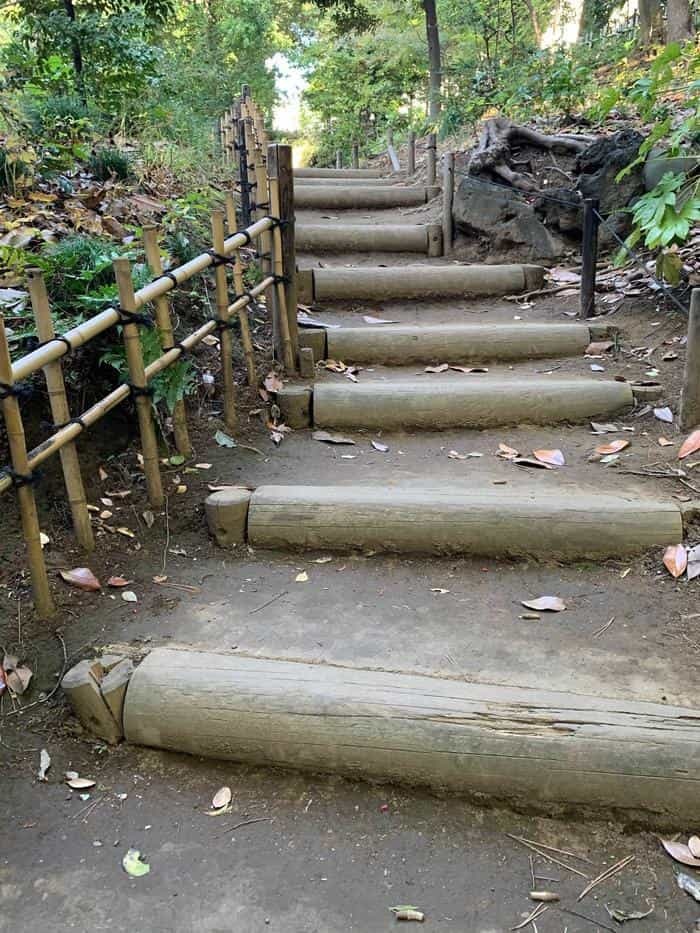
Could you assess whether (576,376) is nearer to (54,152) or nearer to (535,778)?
(535,778)

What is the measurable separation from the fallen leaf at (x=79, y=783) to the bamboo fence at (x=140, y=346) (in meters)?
0.58

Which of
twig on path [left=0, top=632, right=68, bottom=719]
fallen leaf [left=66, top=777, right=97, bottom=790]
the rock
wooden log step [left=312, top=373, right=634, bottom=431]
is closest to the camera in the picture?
fallen leaf [left=66, top=777, right=97, bottom=790]

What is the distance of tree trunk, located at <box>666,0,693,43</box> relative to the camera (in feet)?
30.5

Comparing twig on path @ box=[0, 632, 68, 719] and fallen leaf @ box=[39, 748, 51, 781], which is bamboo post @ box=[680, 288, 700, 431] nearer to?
twig on path @ box=[0, 632, 68, 719]

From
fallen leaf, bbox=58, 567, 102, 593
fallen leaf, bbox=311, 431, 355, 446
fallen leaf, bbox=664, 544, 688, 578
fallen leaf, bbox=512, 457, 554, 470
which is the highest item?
fallen leaf, bbox=311, 431, 355, 446

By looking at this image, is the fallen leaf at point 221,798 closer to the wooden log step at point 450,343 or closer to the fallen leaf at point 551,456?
the fallen leaf at point 551,456

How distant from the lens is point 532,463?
3.23 metres

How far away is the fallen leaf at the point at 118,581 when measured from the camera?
249 cm

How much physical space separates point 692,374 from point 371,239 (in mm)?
3458

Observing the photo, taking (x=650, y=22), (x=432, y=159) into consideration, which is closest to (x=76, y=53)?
(x=432, y=159)

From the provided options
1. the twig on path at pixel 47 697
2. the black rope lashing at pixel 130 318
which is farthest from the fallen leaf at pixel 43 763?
the black rope lashing at pixel 130 318

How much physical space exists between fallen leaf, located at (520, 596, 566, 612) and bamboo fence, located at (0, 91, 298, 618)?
142 cm

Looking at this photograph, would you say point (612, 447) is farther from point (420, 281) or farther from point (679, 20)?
point (679, 20)

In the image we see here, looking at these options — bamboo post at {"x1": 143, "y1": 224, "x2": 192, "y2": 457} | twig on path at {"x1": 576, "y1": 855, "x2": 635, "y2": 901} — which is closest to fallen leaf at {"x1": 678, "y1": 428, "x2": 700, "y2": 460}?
twig on path at {"x1": 576, "y1": 855, "x2": 635, "y2": 901}
